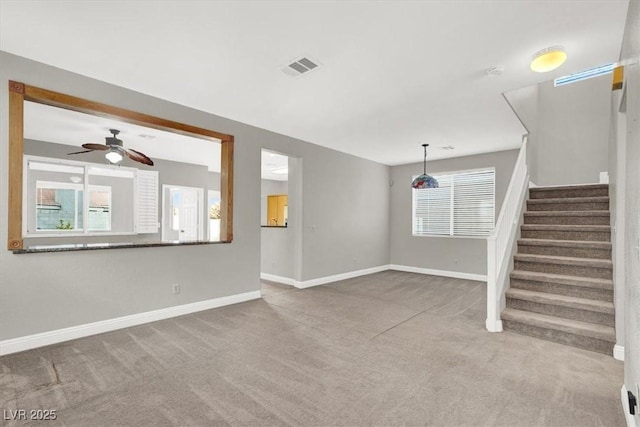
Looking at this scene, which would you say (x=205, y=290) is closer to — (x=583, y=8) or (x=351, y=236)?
(x=351, y=236)

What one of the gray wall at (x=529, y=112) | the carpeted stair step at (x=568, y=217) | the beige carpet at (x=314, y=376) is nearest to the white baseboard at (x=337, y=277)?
the beige carpet at (x=314, y=376)

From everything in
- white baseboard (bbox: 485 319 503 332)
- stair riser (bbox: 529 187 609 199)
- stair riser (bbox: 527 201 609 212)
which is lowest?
white baseboard (bbox: 485 319 503 332)

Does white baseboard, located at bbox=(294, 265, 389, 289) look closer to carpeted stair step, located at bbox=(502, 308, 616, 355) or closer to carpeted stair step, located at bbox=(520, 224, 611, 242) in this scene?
carpeted stair step, located at bbox=(502, 308, 616, 355)

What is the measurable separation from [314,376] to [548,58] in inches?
133

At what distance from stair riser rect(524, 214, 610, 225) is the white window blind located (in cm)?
747

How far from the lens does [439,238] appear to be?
7148mm

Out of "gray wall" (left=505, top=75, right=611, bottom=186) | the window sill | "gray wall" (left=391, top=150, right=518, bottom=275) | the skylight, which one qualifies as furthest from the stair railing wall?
the window sill

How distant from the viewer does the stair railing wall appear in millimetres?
3467

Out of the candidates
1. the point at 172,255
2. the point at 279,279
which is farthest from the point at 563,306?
the point at 172,255

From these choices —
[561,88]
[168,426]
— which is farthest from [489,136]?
[168,426]

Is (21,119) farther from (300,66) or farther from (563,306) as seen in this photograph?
(563,306)

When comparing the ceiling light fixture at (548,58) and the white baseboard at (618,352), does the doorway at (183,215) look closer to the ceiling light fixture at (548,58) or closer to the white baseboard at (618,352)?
the ceiling light fixture at (548,58)

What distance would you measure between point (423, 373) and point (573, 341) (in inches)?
70.7

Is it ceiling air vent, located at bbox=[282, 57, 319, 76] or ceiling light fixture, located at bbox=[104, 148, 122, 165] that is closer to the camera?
ceiling air vent, located at bbox=[282, 57, 319, 76]
